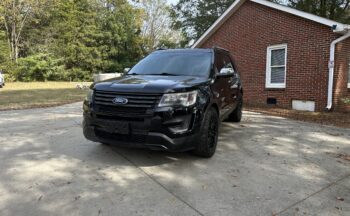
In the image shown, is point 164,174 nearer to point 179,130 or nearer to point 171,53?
point 179,130

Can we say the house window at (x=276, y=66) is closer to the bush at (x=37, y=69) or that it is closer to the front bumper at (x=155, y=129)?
the front bumper at (x=155, y=129)

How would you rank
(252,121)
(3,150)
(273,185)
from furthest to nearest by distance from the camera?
(252,121) < (3,150) < (273,185)

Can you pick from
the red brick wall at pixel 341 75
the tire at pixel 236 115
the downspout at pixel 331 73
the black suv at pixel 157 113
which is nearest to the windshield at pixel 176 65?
the black suv at pixel 157 113

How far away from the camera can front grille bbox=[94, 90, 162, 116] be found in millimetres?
4043

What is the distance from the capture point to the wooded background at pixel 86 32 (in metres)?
29.4

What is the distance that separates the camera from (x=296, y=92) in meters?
11.6

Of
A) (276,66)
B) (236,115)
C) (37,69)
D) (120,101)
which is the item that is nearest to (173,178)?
(120,101)

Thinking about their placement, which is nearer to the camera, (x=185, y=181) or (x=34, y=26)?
(x=185, y=181)

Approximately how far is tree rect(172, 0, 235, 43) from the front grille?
23.7 m

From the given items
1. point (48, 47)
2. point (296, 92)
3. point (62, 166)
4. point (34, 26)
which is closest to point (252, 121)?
point (296, 92)

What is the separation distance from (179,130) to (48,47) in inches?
1344

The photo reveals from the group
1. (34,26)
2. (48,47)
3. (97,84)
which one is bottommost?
(97,84)

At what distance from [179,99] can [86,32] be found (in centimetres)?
3311

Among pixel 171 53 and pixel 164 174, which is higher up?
pixel 171 53
